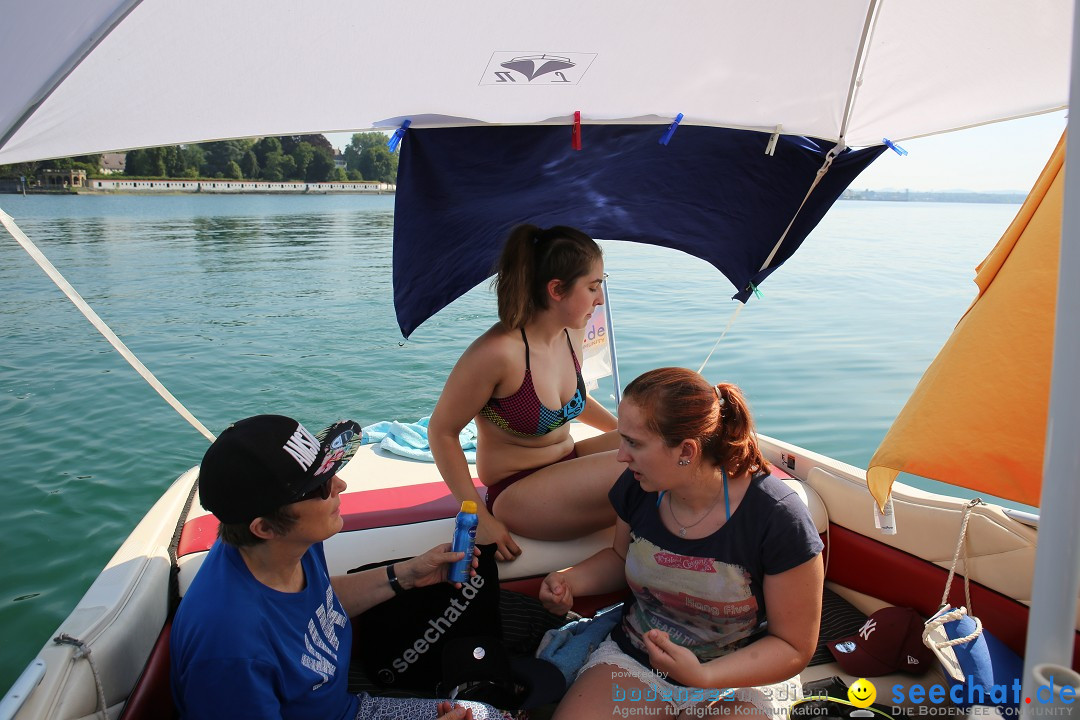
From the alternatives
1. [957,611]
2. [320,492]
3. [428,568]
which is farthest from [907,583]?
[320,492]

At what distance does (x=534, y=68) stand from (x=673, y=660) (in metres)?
1.60

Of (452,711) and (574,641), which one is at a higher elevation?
(452,711)

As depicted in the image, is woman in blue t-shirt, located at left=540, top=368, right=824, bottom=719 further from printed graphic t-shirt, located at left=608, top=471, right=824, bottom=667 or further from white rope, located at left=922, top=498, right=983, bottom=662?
white rope, located at left=922, top=498, right=983, bottom=662

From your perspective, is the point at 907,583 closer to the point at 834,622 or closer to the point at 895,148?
the point at 834,622

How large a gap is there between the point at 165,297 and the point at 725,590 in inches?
629

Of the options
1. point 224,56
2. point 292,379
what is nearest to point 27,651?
point 224,56

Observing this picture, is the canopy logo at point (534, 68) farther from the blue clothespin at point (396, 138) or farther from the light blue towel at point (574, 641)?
the light blue towel at point (574, 641)

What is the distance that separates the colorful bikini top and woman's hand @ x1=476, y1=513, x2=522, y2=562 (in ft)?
1.02

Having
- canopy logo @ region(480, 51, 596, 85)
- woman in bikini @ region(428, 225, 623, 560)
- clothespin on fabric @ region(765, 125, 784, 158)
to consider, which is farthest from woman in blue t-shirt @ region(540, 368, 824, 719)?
clothespin on fabric @ region(765, 125, 784, 158)

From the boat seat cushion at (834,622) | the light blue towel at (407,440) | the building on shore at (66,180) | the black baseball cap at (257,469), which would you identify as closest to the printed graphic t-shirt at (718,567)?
the boat seat cushion at (834,622)

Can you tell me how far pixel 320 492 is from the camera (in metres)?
1.67

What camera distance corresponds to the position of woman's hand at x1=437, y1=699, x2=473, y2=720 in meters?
1.72

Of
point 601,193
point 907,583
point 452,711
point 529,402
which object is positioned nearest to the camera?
point 452,711

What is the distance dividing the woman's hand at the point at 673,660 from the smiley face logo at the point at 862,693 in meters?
0.76
